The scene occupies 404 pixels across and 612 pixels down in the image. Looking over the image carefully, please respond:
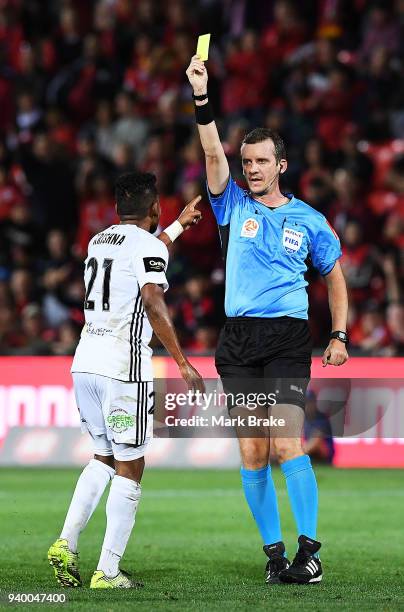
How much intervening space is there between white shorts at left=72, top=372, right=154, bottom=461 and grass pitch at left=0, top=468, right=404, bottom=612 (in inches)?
28.1

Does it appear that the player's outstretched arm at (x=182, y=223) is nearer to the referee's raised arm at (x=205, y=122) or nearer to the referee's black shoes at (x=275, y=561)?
the referee's raised arm at (x=205, y=122)

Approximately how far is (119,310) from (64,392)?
20.2 ft

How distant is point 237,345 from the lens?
6902 millimetres

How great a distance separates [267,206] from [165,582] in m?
2.06

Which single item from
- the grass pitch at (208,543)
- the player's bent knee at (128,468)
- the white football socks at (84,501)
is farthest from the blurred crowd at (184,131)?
the player's bent knee at (128,468)

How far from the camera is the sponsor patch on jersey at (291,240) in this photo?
272 inches

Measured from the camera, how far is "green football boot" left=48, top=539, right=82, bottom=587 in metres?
6.50

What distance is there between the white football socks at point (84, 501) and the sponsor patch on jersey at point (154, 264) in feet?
3.52

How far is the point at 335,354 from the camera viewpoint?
22.3 feet

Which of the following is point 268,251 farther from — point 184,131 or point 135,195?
point 184,131

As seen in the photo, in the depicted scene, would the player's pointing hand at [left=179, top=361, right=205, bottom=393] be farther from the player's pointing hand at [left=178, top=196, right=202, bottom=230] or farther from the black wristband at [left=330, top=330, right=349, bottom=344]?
the player's pointing hand at [left=178, top=196, right=202, bottom=230]

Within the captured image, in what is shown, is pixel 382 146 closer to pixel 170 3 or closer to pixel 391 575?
pixel 170 3

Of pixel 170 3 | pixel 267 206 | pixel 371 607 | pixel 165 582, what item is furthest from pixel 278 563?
pixel 170 3

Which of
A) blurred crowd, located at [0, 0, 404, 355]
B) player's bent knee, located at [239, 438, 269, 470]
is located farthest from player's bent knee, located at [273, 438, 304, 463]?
blurred crowd, located at [0, 0, 404, 355]
